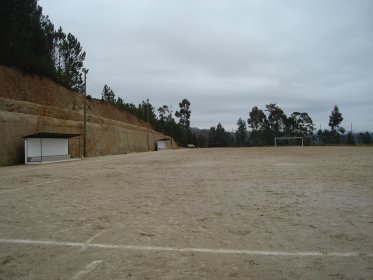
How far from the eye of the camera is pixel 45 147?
28406 millimetres

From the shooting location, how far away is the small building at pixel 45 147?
26.6m

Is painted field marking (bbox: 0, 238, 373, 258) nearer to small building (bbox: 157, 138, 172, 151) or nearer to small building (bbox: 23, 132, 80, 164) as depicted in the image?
small building (bbox: 23, 132, 80, 164)

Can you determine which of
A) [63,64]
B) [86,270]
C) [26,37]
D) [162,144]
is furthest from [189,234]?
[162,144]

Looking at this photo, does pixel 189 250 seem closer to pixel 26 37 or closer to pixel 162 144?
pixel 26 37

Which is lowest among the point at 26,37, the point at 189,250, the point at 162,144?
the point at 189,250

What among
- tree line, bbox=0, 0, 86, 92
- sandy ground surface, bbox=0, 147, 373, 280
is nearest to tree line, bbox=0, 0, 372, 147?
tree line, bbox=0, 0, 86, 92

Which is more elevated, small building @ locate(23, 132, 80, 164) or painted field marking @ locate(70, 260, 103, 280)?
small building @ locate(23, 132, 80, 164)

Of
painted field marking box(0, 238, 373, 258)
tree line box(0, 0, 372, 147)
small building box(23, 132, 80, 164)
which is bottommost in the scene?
painted field marking box(0, 238, 373, 258)

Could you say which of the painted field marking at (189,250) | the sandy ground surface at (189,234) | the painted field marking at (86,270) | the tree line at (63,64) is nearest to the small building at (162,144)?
the tree line at (63,64)

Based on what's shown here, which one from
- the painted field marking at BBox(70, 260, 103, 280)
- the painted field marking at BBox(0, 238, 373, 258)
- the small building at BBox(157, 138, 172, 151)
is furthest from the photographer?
the small building at BBox(157, 138, 172, 151)

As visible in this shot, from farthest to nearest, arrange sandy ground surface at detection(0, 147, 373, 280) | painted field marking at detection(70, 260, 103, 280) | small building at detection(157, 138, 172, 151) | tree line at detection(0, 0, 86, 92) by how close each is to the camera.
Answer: small building at detection(157, 138, 172, 151), tree line at detection(0, 0, 86, 92), sandy ground surface at detection(0, 147, 373, 280), painted field marking at detection(70, 260, 103, 280)

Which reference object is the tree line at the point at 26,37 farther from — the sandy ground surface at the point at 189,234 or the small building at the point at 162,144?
the sandy ground surface at the point at 189,234

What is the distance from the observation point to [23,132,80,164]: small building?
26.6 metres

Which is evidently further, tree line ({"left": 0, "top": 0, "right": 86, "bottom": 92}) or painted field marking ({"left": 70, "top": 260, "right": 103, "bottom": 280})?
tree line ({"left": 0, "top": 0, "right": 86, "bottom": 92})
